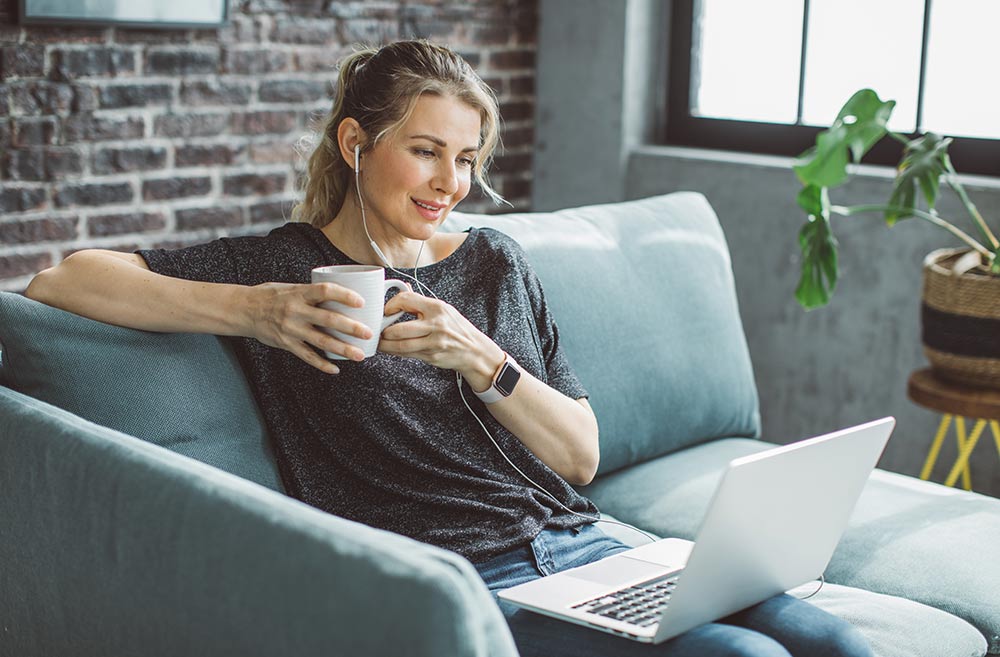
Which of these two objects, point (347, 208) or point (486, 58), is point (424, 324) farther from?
point (486, 58)

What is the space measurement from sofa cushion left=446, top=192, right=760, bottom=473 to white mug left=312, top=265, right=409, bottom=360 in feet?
1.91

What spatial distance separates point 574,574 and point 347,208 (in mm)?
640

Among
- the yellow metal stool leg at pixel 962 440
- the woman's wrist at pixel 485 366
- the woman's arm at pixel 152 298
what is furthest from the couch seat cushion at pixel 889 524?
the woman's arm at pixel 152 298

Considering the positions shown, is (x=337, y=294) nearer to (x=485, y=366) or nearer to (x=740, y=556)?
(x=485, y=366)

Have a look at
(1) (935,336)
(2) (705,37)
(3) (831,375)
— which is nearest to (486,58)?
(2) (705,37)

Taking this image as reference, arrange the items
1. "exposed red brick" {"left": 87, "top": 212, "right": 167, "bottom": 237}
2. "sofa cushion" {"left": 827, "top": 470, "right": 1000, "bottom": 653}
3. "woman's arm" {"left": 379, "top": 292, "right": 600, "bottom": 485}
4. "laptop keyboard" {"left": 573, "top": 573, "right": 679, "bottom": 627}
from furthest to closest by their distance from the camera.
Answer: "exposed red brick" {"left": 87, "top": 212, "right": 167, "bottom": 237}
"sofa cushion" {"left": 827, "top": 470, "right": 1000, "bottom": 653}
"woman's arm" {"left": 379, "top": 292, "right": 600, "bottom": 485}
"laptop keyboard" {"left": 573, "top": 573, "right": 679, "bottom": 627}

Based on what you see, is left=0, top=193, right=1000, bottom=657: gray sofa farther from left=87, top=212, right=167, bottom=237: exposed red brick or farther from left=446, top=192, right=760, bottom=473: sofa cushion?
left=87, top=212, right=167, bottom=237: exposed red brick

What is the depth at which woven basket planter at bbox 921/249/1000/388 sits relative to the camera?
2564mm

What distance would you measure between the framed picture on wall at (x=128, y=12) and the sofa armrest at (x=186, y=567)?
46.3 inches

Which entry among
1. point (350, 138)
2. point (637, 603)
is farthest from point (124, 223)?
point (637, 603)

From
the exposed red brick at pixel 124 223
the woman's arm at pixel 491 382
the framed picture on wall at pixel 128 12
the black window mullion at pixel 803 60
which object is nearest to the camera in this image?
the woman's arm at pixel 491 382

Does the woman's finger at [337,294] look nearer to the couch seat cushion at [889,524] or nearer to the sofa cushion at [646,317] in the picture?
the sofa cushion at [646,317]

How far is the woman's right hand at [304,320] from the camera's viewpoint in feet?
4.89

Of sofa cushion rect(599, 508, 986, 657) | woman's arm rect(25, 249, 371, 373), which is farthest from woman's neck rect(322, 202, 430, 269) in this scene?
sofa cushion rect(599, 508, 986, 657)
